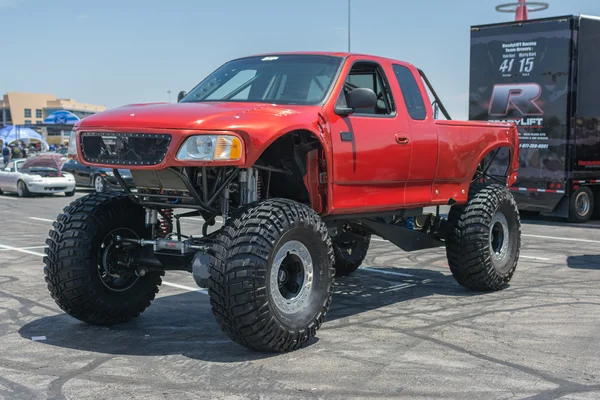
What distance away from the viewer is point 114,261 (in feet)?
22.0

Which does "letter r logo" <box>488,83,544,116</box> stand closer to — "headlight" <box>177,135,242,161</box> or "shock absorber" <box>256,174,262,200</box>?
"shock absorber" <box>256,174,262,200</box>

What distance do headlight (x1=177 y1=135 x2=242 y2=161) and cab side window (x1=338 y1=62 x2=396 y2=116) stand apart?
6.17ft

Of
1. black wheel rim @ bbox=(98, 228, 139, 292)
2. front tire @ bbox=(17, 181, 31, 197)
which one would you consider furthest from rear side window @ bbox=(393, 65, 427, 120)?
front tire @ bbox=(17, 181, 31, 197)

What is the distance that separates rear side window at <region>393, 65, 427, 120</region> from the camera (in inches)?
300

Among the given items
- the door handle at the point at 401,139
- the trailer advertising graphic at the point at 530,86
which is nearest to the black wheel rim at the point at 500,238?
the door handle at the point at 401,139

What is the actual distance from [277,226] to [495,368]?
176cm

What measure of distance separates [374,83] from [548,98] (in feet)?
29.7

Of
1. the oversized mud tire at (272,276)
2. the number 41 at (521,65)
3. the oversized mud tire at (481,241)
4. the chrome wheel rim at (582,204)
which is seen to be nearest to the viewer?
the oversized mud tire at (272,276)

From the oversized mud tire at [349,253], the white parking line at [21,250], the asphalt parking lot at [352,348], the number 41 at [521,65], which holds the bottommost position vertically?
the white parking line at [21,250]

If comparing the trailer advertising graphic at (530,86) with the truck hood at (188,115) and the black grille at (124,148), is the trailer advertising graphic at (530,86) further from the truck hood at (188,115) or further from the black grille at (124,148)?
the black grille at (124,148)

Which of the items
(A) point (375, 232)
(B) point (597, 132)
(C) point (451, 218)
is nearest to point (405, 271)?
(C) point (451, 218)

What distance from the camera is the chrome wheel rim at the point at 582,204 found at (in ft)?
52.9

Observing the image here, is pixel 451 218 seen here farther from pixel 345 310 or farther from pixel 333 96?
pixel 333 96

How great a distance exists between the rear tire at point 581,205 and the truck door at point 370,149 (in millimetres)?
9545
